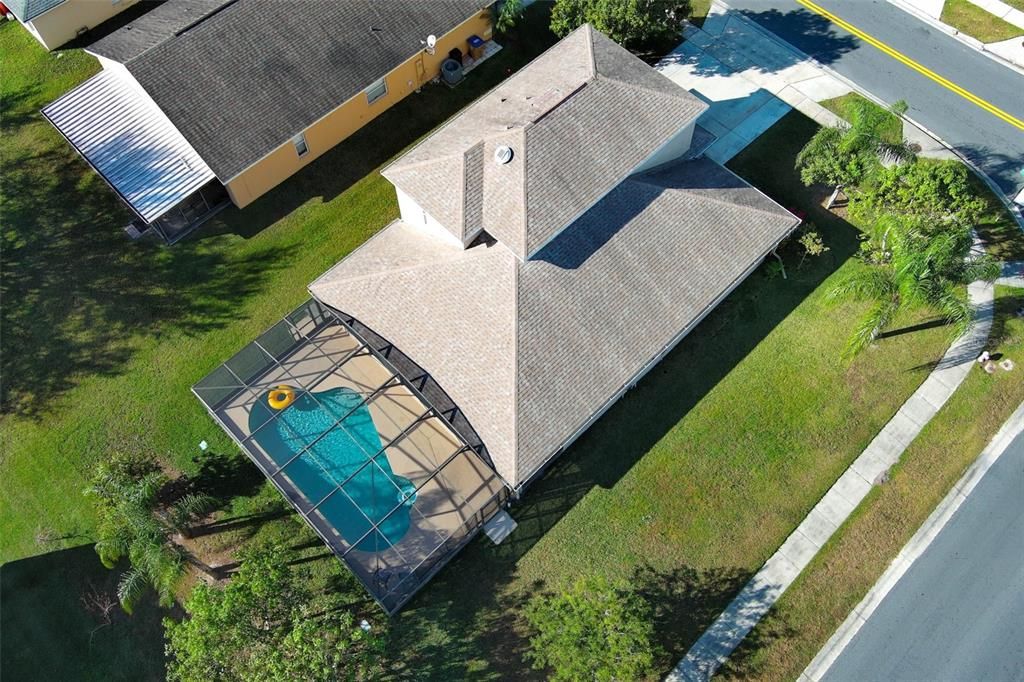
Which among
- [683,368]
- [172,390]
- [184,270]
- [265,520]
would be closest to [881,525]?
[683,368]

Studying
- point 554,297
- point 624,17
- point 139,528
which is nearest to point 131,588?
point 139,528

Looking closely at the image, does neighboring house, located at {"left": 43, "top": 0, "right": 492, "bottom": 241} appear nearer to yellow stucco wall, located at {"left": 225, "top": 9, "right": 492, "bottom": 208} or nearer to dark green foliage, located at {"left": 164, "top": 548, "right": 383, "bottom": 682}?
yellow stucco wall, located at {"left": 225, "top": 9, "right": 492, "bottom": 208}

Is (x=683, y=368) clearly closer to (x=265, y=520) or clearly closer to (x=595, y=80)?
(x=595, y=80)

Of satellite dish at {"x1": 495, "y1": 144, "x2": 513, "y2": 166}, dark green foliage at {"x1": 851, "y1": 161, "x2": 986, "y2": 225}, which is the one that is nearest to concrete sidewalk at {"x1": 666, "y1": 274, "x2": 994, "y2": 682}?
dark green foliage at {"x1": 851, "y1": 161, "x2": 986, "y2": 225}

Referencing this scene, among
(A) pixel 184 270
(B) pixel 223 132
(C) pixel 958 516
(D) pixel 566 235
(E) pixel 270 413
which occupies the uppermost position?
(B) pixel 223 132

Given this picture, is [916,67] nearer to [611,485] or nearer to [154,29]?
[611,485]

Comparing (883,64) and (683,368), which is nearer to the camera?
(683,368)

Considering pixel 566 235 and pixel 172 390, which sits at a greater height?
pixel 566 235
